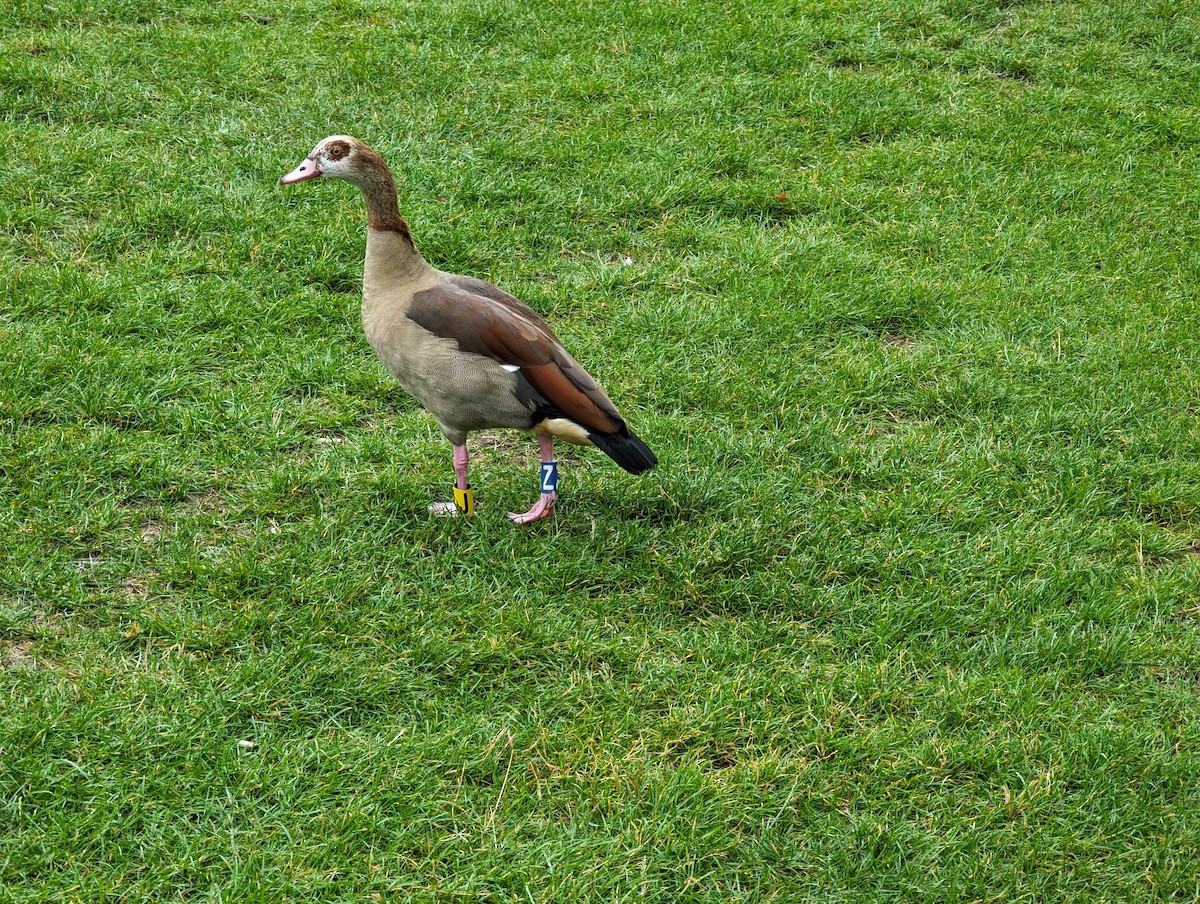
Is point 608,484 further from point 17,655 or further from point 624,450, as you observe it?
point 17,655

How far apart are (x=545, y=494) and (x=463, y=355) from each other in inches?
25.0

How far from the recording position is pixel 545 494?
14.9ft

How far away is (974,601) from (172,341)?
3.63m

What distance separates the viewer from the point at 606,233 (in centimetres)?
647

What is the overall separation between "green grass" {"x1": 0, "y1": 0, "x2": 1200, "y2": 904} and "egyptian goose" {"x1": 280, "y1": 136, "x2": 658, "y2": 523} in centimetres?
41

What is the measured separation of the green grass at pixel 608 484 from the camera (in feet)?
11.5

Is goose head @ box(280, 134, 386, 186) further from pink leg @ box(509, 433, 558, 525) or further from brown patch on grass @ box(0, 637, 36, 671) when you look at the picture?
brown patch on grass @ box(0, 637, 36, 671)

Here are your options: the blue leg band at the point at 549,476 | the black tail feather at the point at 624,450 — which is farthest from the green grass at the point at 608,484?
the black tail feather at the point at 624,450

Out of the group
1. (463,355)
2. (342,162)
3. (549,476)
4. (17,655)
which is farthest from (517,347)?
(17,655)

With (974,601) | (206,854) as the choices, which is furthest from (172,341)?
(974,601)

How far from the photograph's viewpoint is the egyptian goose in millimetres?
4305

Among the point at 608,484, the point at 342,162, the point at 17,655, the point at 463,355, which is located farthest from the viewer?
the point at 608,484

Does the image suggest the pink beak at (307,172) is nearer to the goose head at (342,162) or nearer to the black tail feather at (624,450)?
the goose head at (342,162)

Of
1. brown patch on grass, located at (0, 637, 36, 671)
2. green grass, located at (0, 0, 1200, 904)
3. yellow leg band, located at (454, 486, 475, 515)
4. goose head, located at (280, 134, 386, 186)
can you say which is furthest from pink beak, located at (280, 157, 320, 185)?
brown patch on grass, located at (0, 637, 36, 671)
